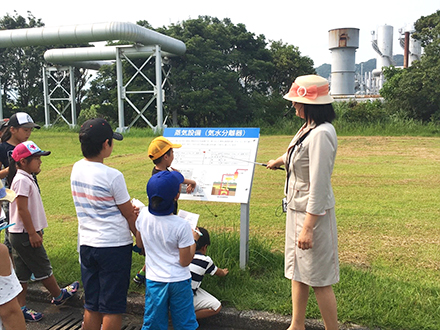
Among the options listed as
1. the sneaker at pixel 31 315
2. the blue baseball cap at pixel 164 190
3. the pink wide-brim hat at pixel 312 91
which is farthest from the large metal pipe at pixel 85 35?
the blue baseball cap at pixel 164 190

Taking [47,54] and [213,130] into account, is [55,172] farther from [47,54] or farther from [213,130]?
[47,54]

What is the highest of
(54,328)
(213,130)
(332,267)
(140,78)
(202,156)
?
(140,78)

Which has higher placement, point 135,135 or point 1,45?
point 1,45

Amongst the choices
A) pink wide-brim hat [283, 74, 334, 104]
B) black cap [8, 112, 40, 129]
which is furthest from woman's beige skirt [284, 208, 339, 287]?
black cap [8, 112, 40, 129]

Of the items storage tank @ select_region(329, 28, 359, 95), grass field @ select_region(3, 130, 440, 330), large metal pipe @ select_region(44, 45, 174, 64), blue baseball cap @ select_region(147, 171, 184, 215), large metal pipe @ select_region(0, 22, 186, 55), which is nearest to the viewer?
blue baseball cap @ select_region(147, 171, 184, 215)

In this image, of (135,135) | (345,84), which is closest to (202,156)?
(135,135)

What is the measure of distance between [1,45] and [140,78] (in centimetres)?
717

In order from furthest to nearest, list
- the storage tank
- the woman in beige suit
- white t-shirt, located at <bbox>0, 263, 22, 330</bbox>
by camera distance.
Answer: the storage tank < the woman in beige suit < white t-shirt, located at <bbox>0, 263, 22, 330</bbox>

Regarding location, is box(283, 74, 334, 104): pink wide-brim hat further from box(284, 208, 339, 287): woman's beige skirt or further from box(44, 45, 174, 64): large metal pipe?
box(44, 45, 174, 64): large metal pipe

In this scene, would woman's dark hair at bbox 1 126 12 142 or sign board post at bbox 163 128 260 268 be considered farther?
woman's dark hair at bbox 1 126 12 142

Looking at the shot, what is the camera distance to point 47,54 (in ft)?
74.5

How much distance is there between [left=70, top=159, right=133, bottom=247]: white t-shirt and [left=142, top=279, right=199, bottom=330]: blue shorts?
16.1 inches

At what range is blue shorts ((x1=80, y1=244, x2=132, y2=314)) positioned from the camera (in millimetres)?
2734

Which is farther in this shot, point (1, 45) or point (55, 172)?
point (1, 45)
